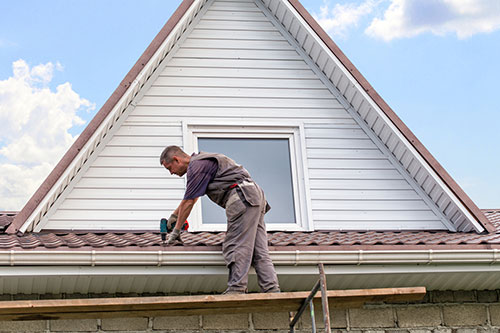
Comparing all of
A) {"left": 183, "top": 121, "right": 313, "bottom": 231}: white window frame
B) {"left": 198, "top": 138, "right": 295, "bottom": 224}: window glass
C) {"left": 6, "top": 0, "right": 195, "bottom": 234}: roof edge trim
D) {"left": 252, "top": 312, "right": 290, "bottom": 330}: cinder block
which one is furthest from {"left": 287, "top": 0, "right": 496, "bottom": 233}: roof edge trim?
{"left": 252, "top": 312, "right": 290, "bottom": 330}: cinder block

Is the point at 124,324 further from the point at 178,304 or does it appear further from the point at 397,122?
the point at 397,122

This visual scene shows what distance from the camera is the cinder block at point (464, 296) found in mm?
7125

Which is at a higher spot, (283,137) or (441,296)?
(283,137)

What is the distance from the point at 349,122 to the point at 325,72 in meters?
0.70

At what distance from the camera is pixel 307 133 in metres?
8.48

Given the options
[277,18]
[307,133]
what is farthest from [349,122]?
[277,18]

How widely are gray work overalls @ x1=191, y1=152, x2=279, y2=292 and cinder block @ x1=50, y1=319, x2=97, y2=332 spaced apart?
1429 mm

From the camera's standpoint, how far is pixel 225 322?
21.9ft

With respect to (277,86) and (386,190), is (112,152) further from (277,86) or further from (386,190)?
(386,190)

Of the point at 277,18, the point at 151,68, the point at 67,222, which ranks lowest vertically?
the point at 67,222

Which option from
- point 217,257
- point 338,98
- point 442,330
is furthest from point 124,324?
point 338,98

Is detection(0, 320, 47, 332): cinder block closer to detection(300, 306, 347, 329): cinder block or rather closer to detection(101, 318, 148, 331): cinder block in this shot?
detection(101, 318, 148, 331): cinder block

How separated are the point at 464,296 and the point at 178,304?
310 centimetres

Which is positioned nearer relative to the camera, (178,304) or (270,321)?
(178,304)
